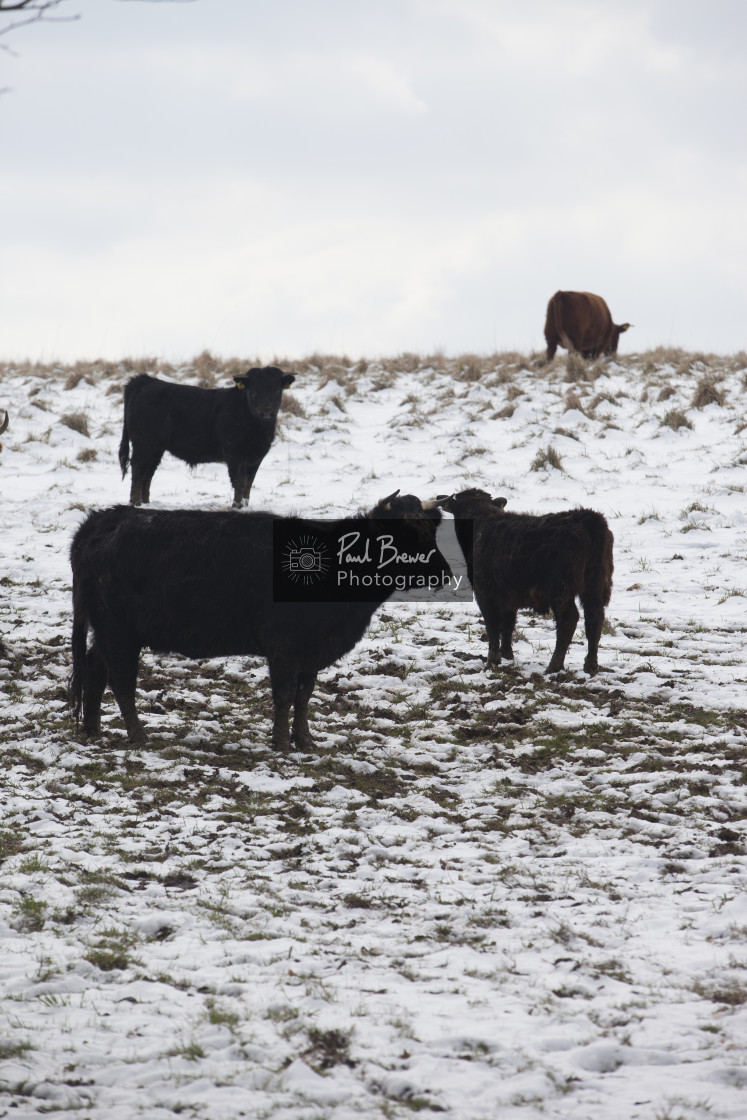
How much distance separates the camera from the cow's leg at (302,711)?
648cm

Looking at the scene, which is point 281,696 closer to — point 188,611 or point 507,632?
point 188,611

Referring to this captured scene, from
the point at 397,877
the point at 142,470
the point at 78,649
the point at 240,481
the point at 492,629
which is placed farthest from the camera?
the point at 142,470

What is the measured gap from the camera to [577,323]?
21.5 meters

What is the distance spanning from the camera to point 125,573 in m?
6.37

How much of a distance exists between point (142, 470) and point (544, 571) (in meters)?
6.65

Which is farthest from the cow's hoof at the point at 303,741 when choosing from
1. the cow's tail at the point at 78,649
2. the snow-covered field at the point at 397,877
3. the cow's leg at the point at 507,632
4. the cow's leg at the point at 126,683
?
the cow's leg at the point at 507,632

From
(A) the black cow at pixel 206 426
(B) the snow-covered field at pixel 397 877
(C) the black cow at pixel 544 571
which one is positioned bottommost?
(B) the snow-covered field at pixel 397 877

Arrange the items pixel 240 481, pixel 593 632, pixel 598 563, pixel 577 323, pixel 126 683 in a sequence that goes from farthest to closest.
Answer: pixel 577 323
pixel 240 481
pixel 593 632
pixel 598 563
pixel 126 683

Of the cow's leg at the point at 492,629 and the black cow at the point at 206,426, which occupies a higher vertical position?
the black cow at the point at 206,426

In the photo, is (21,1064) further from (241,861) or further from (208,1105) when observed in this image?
(241,861)

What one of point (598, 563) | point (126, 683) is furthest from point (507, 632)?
point (126, 683)

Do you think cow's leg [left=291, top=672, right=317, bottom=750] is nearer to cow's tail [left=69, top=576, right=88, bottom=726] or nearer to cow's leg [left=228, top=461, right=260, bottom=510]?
cow's tail [left=69, top=576, right=88, bottom=726]

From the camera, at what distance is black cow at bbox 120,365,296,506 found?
12.2m

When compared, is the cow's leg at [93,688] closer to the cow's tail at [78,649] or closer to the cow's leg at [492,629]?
the cow's tail at [78,649]
